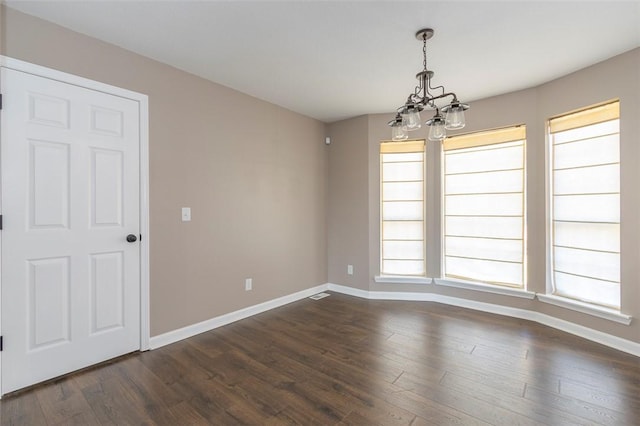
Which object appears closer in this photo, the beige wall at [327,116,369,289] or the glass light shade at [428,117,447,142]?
the glass light shade at [428,117,447,142]

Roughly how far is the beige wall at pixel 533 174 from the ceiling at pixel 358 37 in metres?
0.21

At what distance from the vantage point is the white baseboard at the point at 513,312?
2576mm

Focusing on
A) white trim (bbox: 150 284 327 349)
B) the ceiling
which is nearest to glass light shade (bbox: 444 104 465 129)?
the ceiling

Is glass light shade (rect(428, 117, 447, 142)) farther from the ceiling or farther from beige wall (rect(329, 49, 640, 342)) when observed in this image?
beige wall (rect(329, 49, 640, 342))

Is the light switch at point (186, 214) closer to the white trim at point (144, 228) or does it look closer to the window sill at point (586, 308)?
the white trim at point (144, 228)

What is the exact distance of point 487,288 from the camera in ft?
11.6

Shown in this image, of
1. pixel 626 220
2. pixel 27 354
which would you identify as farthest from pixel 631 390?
pixel 27 354

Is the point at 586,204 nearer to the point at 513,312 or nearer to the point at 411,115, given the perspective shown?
the point at 513,312

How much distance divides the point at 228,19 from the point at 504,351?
3.44 metres

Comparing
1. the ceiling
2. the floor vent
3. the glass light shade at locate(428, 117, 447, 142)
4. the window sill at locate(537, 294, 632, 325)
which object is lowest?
the floor vent

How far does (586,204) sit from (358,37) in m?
2.68

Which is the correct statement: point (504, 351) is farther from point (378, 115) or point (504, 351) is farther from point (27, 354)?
point (27, 354)

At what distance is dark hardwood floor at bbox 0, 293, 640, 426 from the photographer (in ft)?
5.78

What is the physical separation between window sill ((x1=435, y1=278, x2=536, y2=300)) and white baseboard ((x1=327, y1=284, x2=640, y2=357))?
16 centimetres
